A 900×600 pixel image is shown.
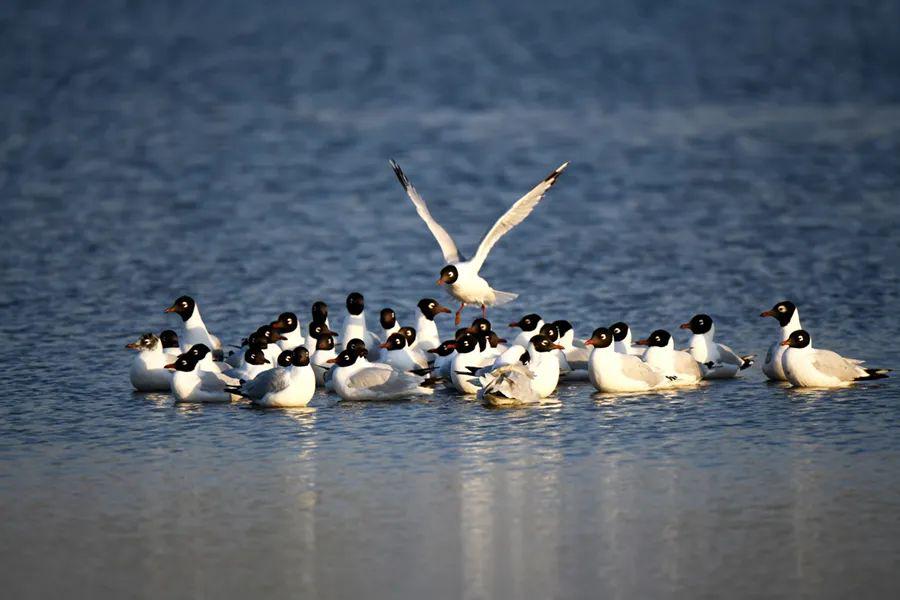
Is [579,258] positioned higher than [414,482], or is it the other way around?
Result: [579,258]

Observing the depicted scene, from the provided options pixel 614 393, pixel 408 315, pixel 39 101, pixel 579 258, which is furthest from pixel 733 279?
pixel 39 101

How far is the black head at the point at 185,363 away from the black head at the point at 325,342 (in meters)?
1.14

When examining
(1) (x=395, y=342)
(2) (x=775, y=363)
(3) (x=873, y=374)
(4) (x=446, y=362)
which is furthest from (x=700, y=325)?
(1) (x=395, y=342)

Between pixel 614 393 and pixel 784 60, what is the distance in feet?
72.1

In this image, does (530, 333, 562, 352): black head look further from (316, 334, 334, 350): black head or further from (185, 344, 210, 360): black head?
(185, 344, 210, 360): black head

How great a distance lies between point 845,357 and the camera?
46.9ft

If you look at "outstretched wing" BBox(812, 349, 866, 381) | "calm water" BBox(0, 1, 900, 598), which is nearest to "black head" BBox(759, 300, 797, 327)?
"calm water" BBox(0, 1, 900, 598)

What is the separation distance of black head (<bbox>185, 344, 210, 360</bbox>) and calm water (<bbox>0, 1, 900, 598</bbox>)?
0.50 m

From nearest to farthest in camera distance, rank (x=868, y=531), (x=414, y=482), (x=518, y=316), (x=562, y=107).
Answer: (x=868, y=531), (x=414, y=482), (x=518, y=316), (x=562, y=107)

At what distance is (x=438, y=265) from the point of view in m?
19.2

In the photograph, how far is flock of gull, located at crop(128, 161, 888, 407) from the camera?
13070 mm

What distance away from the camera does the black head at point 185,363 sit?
43.7 ft

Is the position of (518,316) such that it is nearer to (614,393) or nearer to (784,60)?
(614,393)

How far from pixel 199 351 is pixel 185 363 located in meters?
0.25
